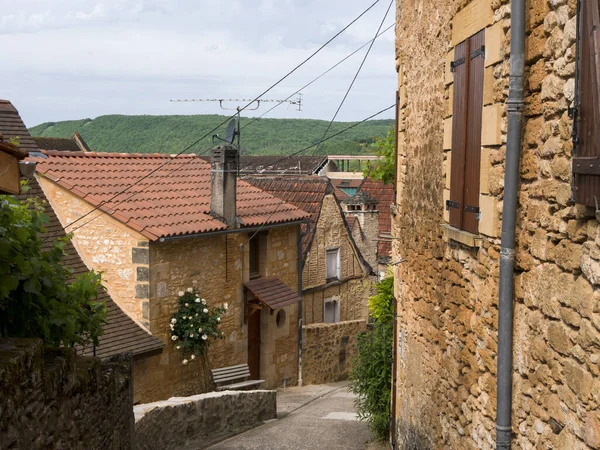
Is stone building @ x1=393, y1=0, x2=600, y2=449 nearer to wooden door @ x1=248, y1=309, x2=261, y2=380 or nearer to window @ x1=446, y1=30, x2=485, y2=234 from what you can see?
window @ x1=446, y1=30, x2=485, y2=234

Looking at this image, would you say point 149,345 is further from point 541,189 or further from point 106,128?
point 106,128

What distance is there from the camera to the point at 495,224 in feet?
15.9

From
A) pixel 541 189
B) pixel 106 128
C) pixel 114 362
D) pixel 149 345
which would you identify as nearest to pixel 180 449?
pixel 149 345

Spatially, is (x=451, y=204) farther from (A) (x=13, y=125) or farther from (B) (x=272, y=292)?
(A) (x=13, y=125)

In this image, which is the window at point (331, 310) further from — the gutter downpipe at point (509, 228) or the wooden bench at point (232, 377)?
the gutter downpipe at point (509, 228)

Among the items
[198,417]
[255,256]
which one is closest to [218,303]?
[255,256]

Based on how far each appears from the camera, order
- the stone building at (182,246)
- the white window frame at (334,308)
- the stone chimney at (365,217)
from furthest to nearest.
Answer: the stone chimney at (365,217) → the white window frame at (334,308) → the stone building at (182,246)

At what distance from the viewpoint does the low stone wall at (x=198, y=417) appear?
9.58m

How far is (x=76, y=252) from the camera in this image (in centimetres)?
1379

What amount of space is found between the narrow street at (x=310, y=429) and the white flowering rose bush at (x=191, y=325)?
1.86m

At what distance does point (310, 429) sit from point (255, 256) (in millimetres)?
5244

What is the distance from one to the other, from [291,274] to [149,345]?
553 cm

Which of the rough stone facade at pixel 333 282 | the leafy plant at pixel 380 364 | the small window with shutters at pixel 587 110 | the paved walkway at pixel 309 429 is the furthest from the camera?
the rough stone facade at pixel 333 282

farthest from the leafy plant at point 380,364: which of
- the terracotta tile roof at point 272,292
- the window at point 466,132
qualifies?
the window at point 466,132
